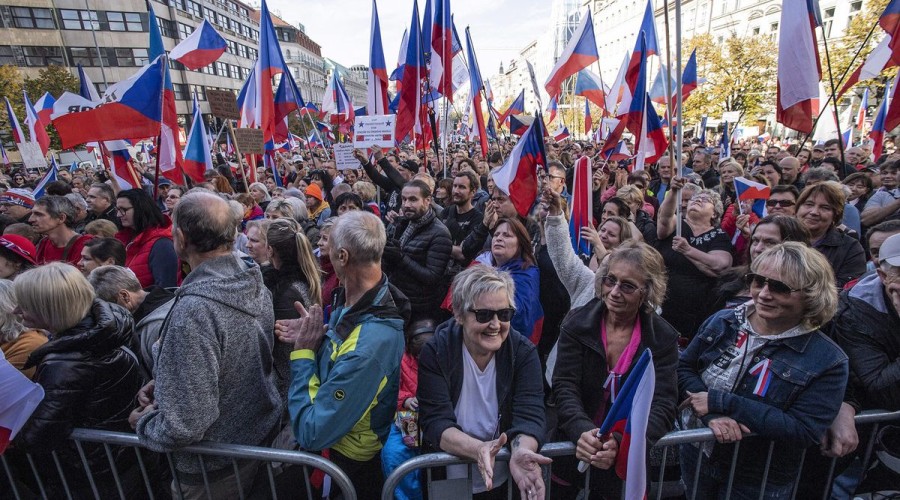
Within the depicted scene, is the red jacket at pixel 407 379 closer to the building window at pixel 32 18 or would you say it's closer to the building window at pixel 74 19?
the building window at pixel 74 19

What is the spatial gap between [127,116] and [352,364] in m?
4.52

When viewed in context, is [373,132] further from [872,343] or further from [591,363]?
[872,343]

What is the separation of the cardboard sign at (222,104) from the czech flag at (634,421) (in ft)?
24.3

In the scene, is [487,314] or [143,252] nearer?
[487,314]

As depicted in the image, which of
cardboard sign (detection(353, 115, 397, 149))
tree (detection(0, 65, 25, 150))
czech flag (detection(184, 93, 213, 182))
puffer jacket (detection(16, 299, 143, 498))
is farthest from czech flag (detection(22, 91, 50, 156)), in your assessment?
tree (detection(0, 65, 25, 150))

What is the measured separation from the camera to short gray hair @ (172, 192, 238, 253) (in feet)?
6.59

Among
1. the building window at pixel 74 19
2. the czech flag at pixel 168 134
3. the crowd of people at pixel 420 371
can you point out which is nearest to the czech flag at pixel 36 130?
the czech flag at pixel 168 134

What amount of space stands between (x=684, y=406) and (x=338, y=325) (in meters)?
1.76

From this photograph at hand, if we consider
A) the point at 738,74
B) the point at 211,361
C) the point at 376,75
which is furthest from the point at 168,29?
the point at 211,361

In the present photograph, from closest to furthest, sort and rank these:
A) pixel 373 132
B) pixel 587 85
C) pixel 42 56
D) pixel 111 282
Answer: pixel 111 282 → pixel 373 132 → pixel 587 85 → pixel 42 56

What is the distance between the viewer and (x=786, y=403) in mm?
2014

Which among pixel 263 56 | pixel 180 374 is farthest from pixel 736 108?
pixel 180 374

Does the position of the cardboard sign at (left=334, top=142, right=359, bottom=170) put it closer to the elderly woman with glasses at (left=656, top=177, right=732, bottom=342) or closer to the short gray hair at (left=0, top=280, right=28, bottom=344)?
the elderly woman with glasses at (left=656, top=177, right=732, bottom=342)

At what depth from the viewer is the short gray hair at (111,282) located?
2820 mm
